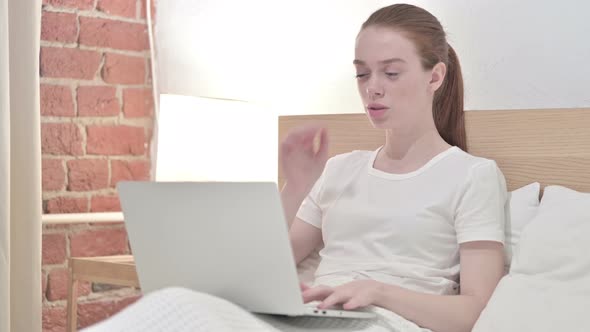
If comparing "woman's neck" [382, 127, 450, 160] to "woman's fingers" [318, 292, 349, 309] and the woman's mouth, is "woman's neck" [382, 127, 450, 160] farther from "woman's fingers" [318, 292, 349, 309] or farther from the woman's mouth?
"woman's fingers" [318, 292, 349, 309]

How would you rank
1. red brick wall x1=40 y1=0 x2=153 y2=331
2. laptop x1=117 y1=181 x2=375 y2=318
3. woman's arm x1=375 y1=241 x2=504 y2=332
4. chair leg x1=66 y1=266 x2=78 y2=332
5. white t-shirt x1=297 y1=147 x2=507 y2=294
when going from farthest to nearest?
red brick wall x1=40 y1=0 x2=153 y2=331 → chair leg x1=66 y1=266 x2=78 y2=332 → white t-shirt x1=297 y1=147 x2=507 y2=294 → woman's arm x1=375 y1=241 x2=504 y2=332 → laptop x1=117 y1=181 x2=375 y2=318

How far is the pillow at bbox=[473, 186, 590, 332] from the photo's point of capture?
1.44 meters

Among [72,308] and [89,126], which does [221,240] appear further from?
[89,126]

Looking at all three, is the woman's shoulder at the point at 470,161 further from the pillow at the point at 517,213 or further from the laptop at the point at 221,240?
the laptop at the point at 221,240

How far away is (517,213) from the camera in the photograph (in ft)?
5.70

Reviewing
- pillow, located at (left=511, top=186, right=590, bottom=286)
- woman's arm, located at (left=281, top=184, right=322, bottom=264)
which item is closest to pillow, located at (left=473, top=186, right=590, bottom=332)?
pillow, located at (left=511, top=186, right=590, bottom=286)

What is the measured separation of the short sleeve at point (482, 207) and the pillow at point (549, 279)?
0.19ft

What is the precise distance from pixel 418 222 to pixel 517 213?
0.64ft

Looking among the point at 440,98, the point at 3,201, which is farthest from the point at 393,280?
the point at 3,201

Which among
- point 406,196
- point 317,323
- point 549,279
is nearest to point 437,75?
point 406,196

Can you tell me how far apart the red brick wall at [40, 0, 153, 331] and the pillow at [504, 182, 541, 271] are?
1.39m

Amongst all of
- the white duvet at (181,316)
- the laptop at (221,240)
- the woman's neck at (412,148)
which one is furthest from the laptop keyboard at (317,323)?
the woman's neck at (412,148)

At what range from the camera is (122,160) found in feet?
9.25

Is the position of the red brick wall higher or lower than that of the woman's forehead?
lower
